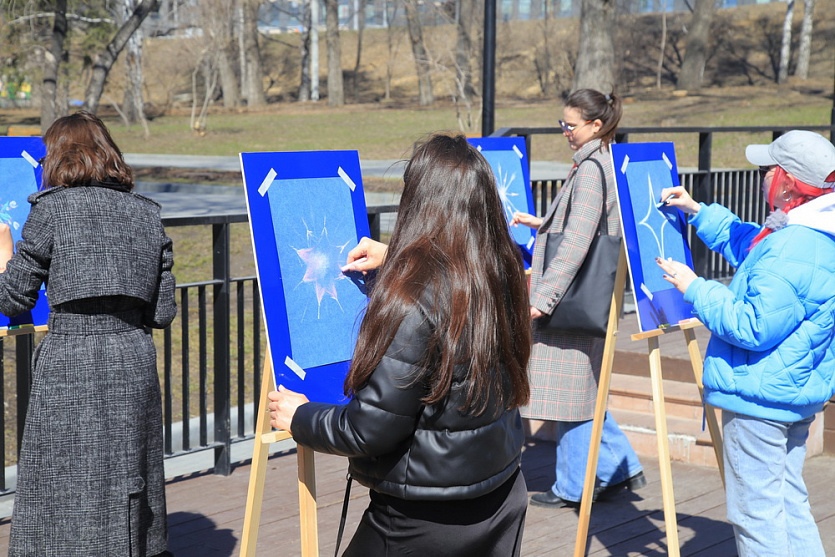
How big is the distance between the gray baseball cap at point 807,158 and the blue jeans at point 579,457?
6.44 feet

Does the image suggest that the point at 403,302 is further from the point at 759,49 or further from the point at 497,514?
the point at 759,49

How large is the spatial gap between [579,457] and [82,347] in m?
2.57

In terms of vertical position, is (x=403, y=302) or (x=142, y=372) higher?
(x=403, y=302)

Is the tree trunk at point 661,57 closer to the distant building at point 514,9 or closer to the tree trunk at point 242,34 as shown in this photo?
the distant building at point 514,9

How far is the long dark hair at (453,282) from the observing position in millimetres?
2500

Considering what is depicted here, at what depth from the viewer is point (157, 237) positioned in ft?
11.6

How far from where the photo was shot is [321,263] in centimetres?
346

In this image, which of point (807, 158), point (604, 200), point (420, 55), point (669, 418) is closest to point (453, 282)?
point (807, 158)

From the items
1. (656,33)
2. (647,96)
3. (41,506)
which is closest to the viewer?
(41,506)

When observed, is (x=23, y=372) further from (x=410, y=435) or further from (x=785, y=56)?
(x=785, y=56)

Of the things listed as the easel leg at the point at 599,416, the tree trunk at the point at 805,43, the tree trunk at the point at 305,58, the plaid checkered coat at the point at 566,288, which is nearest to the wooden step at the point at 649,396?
the plaid checkered coat at the point at 566,288

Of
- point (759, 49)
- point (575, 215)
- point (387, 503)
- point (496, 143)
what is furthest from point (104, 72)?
point (759, 49)

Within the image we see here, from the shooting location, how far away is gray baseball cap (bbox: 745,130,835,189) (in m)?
3.42

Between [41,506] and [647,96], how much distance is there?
37.5 m
